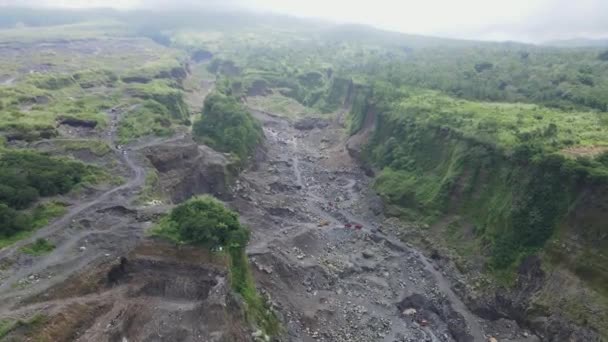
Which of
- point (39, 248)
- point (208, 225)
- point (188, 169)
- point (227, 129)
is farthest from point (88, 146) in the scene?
point (208, 225)

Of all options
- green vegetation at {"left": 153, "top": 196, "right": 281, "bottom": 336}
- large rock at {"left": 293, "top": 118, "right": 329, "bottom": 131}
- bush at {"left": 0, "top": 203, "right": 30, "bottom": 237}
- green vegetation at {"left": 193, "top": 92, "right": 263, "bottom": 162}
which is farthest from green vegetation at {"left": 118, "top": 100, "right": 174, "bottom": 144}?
large rock at {"left": 293, "top": 118, "right": 329, "bottom": 131}

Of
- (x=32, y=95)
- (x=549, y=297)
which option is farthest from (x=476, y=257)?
(x=32, y=95)

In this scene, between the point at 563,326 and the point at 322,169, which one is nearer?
the point at 563,326

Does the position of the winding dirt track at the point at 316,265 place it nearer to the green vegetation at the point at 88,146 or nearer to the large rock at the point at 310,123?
the green vegetation at the point at 88,146

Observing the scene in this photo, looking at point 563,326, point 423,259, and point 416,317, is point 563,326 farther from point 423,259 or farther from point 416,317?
point 423,259

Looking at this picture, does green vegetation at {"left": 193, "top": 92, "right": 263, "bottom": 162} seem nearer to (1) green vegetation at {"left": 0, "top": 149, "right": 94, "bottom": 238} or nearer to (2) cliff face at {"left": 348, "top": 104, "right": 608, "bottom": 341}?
(2) cliff face at {"left": 348, "top": 104, "right": 608, "bottom": 341}

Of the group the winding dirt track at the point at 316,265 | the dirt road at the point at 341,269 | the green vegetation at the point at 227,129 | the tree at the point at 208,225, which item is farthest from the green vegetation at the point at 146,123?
the tree at the point at 208,225

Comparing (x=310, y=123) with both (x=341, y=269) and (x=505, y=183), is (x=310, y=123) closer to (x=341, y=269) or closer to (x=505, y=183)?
(x=505, y=183)
